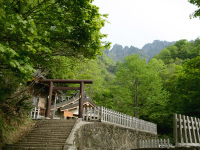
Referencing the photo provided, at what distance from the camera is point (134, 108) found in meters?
20.5

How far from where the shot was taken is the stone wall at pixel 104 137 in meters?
9.19

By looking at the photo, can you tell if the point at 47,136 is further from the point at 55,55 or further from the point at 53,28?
the point at 53,28

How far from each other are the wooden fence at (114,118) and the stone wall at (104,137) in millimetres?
492

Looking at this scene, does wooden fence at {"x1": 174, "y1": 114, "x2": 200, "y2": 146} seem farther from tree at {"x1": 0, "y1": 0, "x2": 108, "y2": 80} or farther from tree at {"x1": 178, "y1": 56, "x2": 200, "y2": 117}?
tree at {"x1": 178, "y1": 56, "x2": 200, "y2": 117}

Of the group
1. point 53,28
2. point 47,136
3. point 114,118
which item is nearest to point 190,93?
point 114,118

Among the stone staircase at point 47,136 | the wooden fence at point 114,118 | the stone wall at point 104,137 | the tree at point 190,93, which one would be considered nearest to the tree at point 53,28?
the stone staircase at point 47,136

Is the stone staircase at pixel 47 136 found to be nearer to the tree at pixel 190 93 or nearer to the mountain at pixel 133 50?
the tree at pixel 190 93

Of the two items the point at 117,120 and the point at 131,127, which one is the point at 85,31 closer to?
the point at 117,120

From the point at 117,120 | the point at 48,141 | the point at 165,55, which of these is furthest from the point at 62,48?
the point at 165,55

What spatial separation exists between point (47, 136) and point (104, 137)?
3.99 metres

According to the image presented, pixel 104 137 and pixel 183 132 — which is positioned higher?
pixel 183 132

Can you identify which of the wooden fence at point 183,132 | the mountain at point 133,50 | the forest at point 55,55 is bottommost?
the wooden fence at point 183,132

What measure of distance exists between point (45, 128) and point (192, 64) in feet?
36.6

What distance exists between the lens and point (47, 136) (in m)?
9.20
